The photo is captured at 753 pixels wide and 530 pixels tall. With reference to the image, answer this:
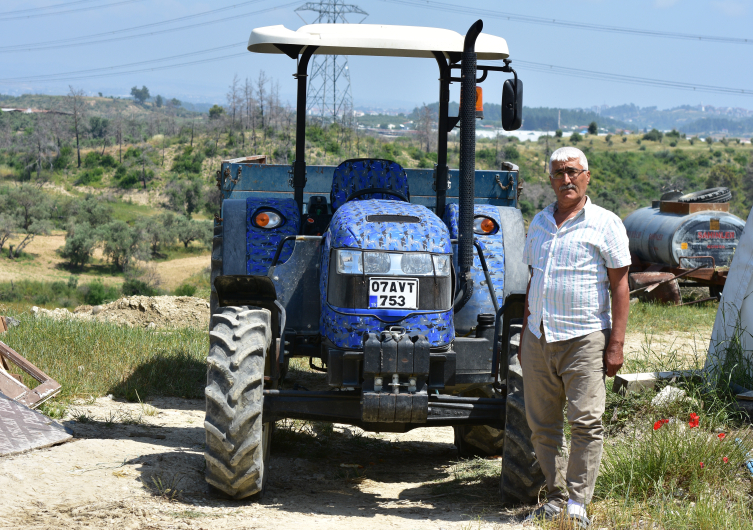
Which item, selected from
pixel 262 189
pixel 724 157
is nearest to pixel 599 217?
pixel 262 189

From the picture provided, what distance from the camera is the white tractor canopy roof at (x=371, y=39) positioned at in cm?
591

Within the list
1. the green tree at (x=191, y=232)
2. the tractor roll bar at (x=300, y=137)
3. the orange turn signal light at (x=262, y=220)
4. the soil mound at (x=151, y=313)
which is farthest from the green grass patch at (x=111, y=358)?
the green tree at (x=191, y=232)

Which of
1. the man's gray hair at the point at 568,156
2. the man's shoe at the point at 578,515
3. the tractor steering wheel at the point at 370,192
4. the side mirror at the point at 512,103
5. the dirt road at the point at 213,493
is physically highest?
the side mirror at the point at 512,103

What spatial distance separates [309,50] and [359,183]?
1.23 meters

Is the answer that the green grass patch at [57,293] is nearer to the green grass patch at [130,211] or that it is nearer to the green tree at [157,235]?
the green tree at [157,235]

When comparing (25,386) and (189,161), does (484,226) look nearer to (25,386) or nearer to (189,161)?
(25,386)

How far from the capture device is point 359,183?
20.4 ft

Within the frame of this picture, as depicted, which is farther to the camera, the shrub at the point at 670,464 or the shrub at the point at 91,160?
the shrub at the point at 91,160

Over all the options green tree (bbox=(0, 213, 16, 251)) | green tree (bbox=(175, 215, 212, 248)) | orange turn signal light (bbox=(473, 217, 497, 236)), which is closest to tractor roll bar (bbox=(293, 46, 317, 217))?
orange turn signal light (bbox=(473, 217, 497, 236))

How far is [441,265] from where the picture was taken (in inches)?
198

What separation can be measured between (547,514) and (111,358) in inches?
209

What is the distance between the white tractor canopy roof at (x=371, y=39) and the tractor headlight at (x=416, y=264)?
5.83 feet

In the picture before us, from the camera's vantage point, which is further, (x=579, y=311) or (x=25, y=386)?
(x=25, y=386)

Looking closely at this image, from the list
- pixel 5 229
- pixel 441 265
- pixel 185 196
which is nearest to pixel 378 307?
pixel 441 265
